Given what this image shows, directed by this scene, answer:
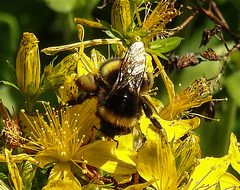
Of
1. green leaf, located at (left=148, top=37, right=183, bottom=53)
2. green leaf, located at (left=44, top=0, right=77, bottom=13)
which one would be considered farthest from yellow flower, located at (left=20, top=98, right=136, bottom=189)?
green leaf, located at (left=44, top=0, right=77, bottom=13)

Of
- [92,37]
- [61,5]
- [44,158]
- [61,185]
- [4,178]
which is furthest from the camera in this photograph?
[92,37]

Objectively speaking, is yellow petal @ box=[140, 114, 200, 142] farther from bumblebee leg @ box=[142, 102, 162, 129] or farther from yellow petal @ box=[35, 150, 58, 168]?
yellow petal @ box=[35, 150, 58, 168]

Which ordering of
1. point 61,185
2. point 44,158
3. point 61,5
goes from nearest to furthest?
point 61,185 < point 44,158 < point 61,5

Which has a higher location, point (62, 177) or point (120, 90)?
point (120, 90)

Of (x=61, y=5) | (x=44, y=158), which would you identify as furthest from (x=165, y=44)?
(x=61, y=5)

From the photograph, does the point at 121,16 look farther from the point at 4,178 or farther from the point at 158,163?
the point at 4,178

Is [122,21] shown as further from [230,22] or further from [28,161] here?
[230,22]
